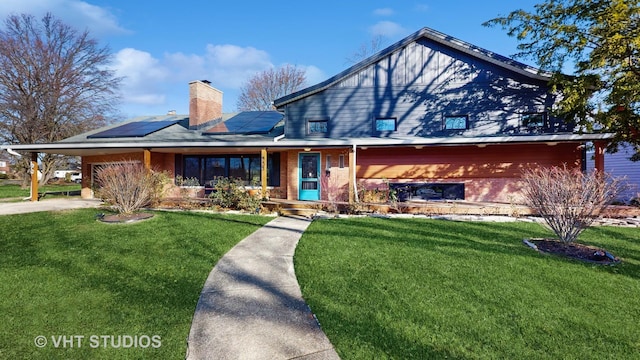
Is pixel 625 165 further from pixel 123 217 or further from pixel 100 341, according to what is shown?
pixel 123 217

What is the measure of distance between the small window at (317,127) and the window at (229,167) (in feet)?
5.97

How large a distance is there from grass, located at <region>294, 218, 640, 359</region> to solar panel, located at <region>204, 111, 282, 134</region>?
8.26 m

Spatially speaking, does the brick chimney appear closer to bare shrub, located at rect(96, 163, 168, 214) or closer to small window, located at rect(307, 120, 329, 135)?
small window, located at rect(307, 120, 329, 135)

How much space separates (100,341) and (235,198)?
8.06m

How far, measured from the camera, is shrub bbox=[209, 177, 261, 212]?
10.5 m

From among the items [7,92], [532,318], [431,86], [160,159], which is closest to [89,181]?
[160,159]

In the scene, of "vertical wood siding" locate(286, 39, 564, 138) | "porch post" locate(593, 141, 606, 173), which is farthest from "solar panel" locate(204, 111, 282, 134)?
"porch post" locate(593, 141, 606, 173)

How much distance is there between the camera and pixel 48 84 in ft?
77.0

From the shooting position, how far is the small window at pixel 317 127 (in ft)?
42.1

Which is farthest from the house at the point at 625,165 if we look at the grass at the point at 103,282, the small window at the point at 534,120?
the grass at the point at 103,282

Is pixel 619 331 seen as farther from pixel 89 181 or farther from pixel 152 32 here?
pixel 152 32

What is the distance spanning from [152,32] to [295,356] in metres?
19.3

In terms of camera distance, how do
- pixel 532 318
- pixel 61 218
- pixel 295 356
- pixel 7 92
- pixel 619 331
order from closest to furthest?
pixel 295 356, pixel 619 331, pixel 532 318, pixel 61 218, pixel 7 92

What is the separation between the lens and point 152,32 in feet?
54.3
